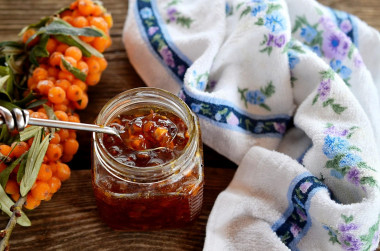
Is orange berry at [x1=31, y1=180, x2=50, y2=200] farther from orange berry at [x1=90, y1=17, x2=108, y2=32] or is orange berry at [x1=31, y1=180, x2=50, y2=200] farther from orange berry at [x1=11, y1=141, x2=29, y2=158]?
orange berry at [x1=90, y1=17, x2=108, y2=32]

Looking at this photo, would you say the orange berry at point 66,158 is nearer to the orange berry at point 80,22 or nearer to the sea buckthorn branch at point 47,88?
the sea buckthorn branch at point 47,88

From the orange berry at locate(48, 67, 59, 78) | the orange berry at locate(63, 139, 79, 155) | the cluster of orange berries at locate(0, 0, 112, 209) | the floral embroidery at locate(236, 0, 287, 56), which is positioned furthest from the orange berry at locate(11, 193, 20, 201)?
the floral embroidery at locate(236, 0, 287, 56)

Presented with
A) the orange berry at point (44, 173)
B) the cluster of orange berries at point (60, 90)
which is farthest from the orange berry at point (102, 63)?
the orange berry at point (44, 173)

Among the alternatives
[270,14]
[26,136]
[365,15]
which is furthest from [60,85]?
[365,15]

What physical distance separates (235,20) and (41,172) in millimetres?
423

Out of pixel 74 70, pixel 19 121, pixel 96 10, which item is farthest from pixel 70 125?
pixel 96 10

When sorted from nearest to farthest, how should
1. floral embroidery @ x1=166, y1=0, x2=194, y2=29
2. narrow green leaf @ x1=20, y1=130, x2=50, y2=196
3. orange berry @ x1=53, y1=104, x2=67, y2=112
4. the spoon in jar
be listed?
the spoon in jar < narrow green leaf @ x1=20, y1=130, x2=50, y2=196 < orange berry @ x1=53, y1=104, x2=67, y2=112 < floral embroidery @ x1=166, y1=0, x2=194, y2=29

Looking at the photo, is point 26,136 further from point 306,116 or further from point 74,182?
point 306,116

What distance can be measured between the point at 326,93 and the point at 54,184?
45 centimetres

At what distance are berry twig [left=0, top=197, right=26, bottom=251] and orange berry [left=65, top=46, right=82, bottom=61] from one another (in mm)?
238

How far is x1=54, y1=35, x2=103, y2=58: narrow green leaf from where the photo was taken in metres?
0.87

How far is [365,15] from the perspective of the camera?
1.07 metres

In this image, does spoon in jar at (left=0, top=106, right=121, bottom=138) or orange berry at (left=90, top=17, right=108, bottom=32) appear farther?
orange berry at (left=90, top=17, right=108, bottom=32)

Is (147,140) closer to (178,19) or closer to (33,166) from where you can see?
(33,166)
